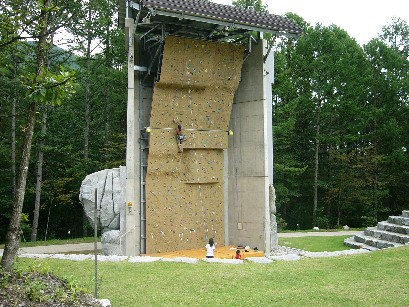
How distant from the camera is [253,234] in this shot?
47.6ft

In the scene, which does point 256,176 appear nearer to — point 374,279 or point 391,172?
point 374,279

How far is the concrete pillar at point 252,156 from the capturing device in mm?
14250

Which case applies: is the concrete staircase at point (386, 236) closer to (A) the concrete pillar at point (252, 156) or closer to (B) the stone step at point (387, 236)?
(B) the stone step at point (387, 236)

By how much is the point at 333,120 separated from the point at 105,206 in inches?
675

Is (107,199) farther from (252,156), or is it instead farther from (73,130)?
(73,130)

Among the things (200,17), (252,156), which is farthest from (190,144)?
(200,17)

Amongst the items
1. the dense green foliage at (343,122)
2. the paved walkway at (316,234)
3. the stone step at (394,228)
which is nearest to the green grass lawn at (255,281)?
the stone step at (394,228)

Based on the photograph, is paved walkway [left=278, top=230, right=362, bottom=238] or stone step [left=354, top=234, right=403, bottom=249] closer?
stone step [left=354, top=234, right=403, bottom=249]

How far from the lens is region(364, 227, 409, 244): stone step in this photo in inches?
536

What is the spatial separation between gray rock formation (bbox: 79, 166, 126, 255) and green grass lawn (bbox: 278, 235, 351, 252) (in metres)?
6.62

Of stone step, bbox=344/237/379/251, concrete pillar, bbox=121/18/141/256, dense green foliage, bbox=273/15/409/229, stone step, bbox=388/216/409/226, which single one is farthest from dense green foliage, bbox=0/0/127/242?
stone step, bbox=388/216/409/226

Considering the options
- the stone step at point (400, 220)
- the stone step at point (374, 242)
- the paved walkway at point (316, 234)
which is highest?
the stone step at point (400, 220)

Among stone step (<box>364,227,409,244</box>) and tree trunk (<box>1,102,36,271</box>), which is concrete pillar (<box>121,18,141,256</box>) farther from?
stone step (<box>364,227,409,244</box>)

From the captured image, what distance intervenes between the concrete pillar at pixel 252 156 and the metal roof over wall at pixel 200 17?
1.38 metres
